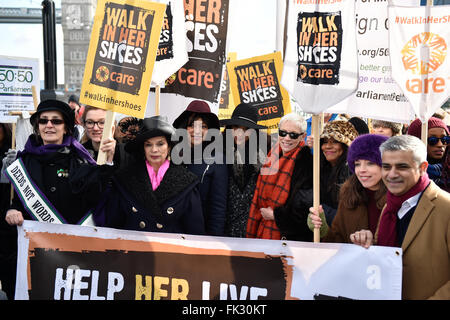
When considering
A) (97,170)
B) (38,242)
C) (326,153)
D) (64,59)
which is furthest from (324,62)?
(64,59)

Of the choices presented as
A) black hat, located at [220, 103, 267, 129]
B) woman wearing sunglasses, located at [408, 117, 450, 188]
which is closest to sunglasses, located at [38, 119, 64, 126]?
black hat, located at [220, 103, 267, 129]

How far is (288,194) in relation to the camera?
373 centimetres

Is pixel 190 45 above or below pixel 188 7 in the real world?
below

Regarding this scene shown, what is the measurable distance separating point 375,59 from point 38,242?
12.5 ft

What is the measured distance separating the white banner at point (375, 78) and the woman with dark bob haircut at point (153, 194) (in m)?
2.41

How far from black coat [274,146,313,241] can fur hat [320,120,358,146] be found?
0.33m

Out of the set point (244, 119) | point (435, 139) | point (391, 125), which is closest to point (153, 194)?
point (244, 119)

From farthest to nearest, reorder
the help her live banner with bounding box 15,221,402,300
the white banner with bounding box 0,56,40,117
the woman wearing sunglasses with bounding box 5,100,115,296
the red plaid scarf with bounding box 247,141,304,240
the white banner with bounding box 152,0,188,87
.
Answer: the white banner with bounding box 0,56,40,117, the white banner with bounding box 152,0,188,87, the red plaid scarf with bounding box 247,141,304,240, the woman wearing sunglasses with bounding box 5,100,115,296, the help her live banner with bounding box 15,221,402,300

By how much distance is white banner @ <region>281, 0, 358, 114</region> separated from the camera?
3256mm

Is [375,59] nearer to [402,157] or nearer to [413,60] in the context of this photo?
[413,60]

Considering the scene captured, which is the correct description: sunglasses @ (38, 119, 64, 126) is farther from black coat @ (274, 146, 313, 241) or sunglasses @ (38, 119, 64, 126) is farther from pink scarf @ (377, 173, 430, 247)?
pink scarf @ (377, 173, 430, 247)

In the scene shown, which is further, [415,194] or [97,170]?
[97,170]

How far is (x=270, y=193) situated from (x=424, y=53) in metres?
1.64
